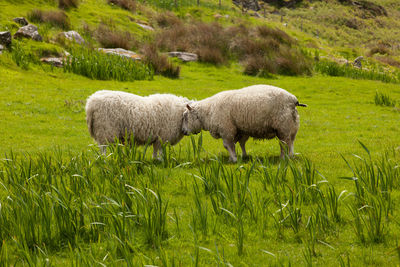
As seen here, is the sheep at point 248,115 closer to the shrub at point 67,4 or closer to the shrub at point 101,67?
the shrub at point 101,67

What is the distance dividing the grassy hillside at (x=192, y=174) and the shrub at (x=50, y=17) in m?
0.83

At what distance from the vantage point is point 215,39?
25.7m

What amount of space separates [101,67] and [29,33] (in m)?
4.60

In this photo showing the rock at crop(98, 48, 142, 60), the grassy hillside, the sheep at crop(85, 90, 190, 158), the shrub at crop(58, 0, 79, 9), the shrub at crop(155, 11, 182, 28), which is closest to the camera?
the grassy hillside

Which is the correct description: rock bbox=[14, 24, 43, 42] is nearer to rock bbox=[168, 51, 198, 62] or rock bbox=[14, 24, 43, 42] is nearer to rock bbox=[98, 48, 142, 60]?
rock bbox=[98, 48, 142, 60]

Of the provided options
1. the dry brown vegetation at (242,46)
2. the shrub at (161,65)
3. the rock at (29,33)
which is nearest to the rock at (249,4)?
the dry brown vegetation at (242,46)

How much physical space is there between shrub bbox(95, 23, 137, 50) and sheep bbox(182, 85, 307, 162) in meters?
15.6

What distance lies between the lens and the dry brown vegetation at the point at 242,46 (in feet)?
75.7

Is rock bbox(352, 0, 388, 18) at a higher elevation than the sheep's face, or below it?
higher

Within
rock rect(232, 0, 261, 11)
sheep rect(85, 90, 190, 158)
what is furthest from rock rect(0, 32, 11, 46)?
rock rect(232, 0, 261, 11)

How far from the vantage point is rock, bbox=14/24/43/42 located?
1839cm

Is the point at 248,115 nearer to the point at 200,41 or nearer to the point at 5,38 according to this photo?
the point at 5,38

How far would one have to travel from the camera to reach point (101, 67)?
57.8 ft

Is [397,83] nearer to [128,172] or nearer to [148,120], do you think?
[148,120]
